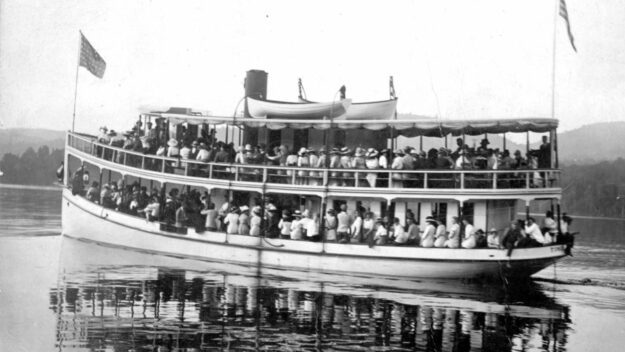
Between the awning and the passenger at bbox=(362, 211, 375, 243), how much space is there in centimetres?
276

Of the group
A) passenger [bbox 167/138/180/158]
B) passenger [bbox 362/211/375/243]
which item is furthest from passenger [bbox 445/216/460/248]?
passenger [bbox 167/138/180/158]

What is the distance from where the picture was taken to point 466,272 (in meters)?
19.0

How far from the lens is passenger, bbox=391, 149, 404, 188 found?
783 inches

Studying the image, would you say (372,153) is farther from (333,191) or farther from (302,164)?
(302,164)

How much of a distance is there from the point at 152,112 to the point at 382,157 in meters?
8.97

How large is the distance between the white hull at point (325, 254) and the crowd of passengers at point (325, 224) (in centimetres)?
25

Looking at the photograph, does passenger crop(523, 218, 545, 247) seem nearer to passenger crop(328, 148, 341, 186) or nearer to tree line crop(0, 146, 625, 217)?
passenger crop(328, 148, 341, 186)

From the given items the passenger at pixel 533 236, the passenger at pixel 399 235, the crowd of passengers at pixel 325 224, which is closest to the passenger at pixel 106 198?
the crowd of passengers at pixel 325 224

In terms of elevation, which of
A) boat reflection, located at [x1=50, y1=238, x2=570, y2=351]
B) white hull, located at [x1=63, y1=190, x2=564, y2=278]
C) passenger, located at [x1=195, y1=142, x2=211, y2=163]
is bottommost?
boat reflection, located at [x1=50, y1=238, x2=570, y2=351]

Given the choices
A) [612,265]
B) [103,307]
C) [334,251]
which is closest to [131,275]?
[103,307]

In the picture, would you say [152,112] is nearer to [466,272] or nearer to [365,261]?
[365,261]

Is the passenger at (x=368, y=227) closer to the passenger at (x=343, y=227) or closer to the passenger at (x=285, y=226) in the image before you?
the passenger at (x=343, y=227)

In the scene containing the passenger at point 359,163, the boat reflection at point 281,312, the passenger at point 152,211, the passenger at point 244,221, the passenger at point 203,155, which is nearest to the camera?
the boat reflection at point 281,312

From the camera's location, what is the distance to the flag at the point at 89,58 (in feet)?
83.9
